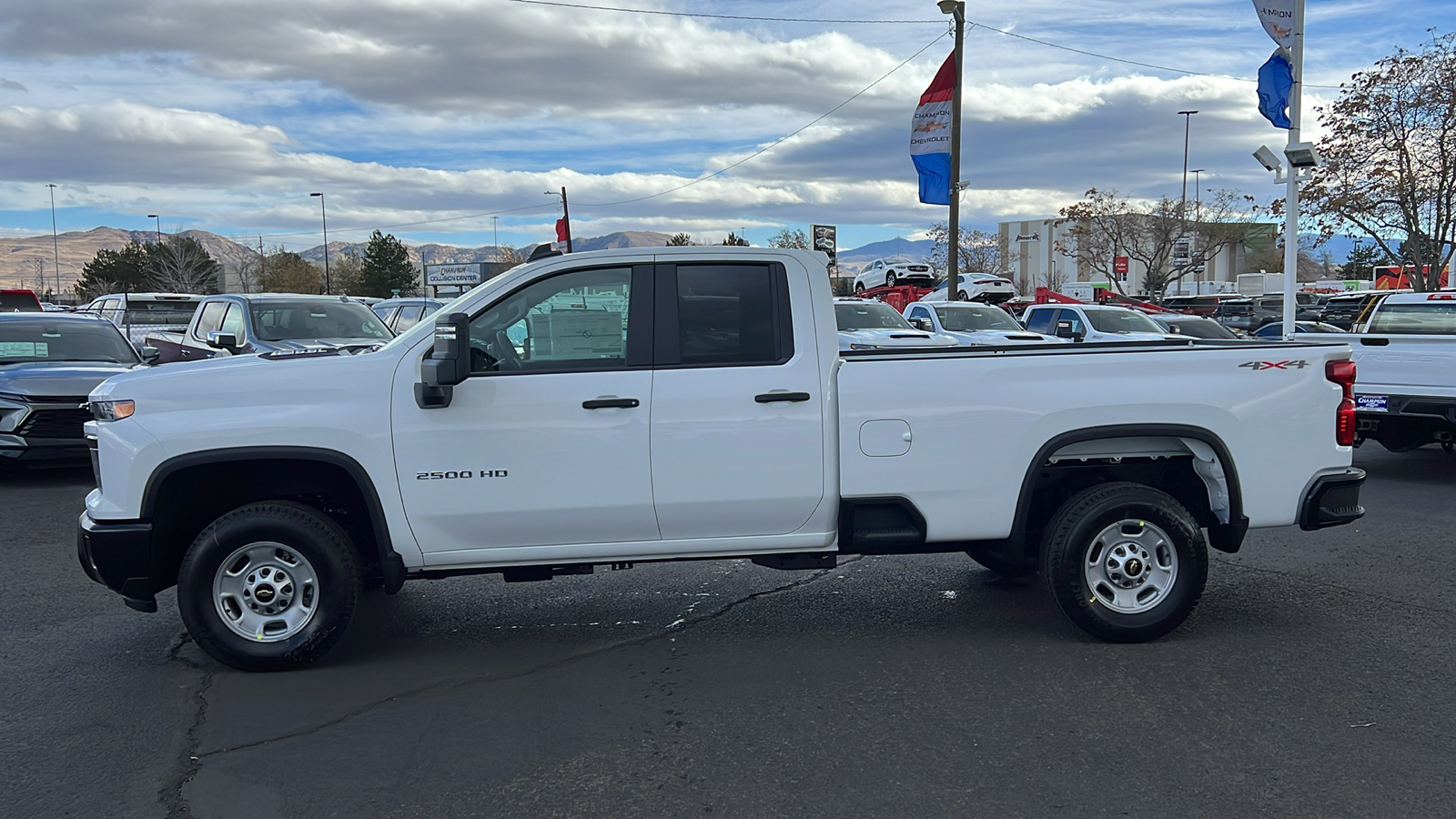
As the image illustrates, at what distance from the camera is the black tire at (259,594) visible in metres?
4.93

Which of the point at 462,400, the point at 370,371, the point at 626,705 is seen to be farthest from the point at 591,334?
the point at 626,705

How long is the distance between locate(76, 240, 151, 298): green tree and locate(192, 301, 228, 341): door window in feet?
262

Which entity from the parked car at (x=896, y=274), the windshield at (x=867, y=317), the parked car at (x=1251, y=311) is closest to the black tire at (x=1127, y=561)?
the windshield at (x=867, y=317)

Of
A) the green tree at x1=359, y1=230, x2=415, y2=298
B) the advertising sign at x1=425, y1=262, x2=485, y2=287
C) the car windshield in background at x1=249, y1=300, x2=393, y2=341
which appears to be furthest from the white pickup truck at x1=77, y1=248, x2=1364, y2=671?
the green tree at x1=359, y1=230, x2=415, y2=298

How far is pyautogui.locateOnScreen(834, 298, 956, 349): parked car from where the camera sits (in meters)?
16.4

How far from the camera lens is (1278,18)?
53.5ft

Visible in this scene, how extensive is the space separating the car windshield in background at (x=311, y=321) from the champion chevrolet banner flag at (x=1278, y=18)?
13990mm

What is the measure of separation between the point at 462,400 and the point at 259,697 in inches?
63.5

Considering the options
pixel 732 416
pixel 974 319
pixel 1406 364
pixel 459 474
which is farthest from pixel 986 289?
pixel 459 474

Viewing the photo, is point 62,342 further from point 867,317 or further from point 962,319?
point 962,319

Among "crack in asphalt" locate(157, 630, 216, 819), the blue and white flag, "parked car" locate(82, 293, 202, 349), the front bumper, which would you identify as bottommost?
"crack in asphalt" locate(157, 630, 216, 819)

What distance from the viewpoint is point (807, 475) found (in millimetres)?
5102

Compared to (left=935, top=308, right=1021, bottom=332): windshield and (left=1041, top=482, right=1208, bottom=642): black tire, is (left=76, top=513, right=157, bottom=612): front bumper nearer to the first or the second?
(left=1041, top=482, right=1208, bottom=642): black tire

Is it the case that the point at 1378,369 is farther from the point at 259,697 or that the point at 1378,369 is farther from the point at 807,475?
the point at 259,697
